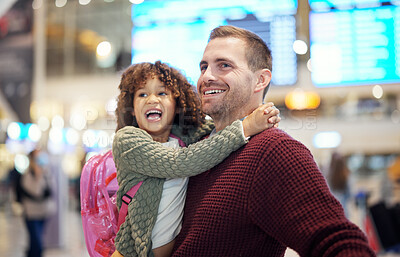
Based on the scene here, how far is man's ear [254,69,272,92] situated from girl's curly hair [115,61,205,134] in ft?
1.16

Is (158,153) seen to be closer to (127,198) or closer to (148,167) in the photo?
→ (148,167)

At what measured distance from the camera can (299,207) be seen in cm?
125

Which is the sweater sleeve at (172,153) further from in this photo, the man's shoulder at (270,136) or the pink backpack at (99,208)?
the pink backpack at (99,208)

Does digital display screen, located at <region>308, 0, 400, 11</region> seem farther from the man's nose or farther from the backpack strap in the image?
the backpack strap

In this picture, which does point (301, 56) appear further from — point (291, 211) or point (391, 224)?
point (391, 224)

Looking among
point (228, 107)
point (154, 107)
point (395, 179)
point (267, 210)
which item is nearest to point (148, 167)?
point (154, 107)

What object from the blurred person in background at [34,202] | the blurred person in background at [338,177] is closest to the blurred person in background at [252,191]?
the blurred person in background at [338,177]

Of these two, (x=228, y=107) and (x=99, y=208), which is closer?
(x=228, y=107)

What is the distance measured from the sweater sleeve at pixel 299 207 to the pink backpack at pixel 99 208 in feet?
2.47

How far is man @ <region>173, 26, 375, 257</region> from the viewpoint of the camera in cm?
120

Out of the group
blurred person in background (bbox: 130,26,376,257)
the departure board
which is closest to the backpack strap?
blurred person in background (bbox: 130,26,376,257)

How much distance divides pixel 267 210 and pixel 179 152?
45cm

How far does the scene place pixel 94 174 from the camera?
6.21ft

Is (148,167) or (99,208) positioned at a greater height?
(148,167)
